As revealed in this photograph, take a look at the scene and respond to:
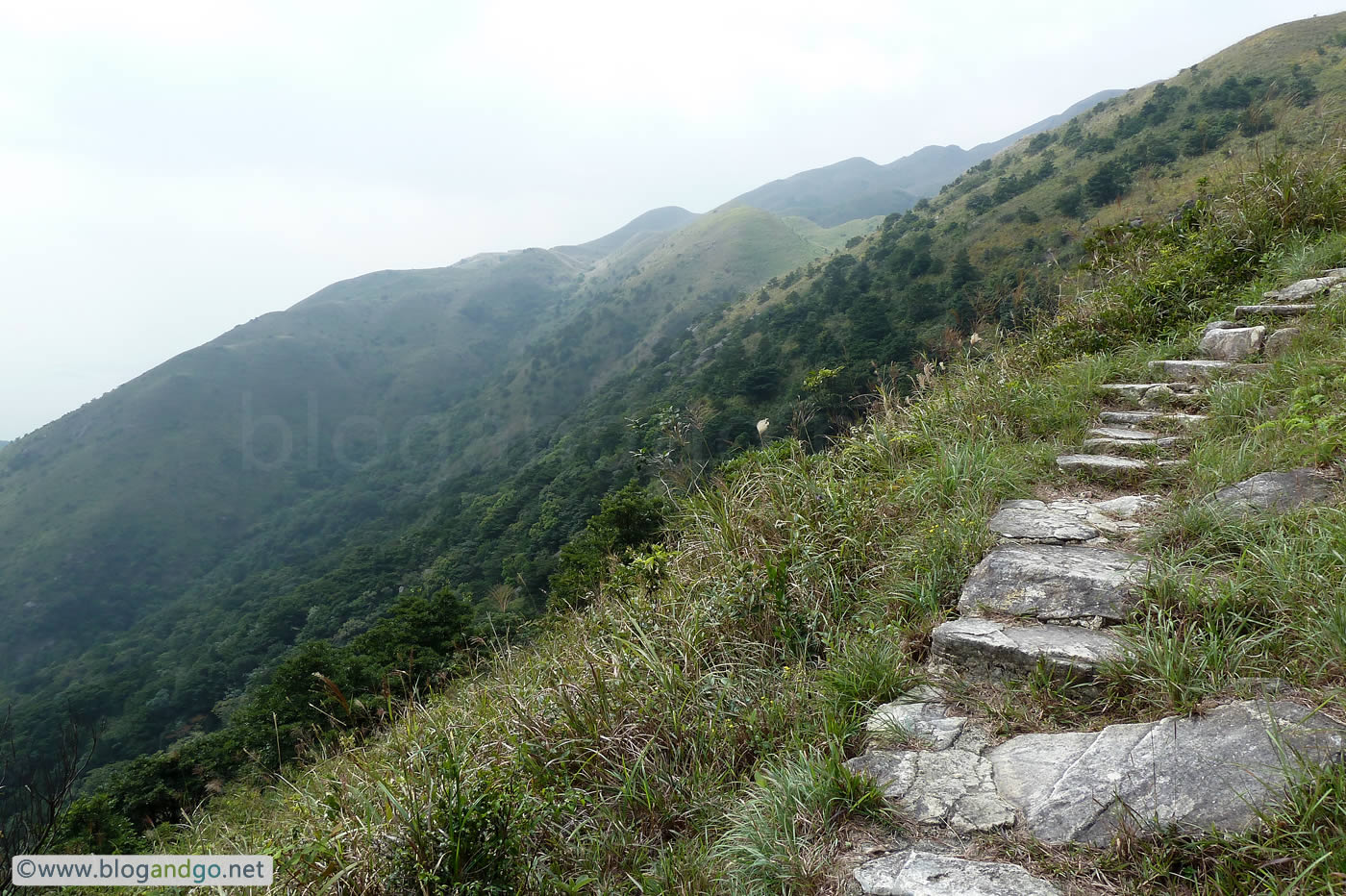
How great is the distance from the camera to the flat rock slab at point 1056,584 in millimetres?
2459

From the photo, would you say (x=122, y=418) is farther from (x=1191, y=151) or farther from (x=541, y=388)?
(x=1191, y=151)

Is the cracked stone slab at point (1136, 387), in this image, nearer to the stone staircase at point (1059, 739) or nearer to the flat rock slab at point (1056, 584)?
the stone staircase at point (1059, 739)

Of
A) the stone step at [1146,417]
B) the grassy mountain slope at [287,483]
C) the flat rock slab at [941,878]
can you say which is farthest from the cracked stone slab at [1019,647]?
the grassy mountain slope at [287,483]

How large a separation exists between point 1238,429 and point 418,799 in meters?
4.59

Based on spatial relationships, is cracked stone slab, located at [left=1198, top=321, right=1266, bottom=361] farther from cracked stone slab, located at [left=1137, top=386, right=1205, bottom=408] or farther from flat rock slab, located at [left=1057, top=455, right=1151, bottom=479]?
flat rock slab, located at [left=1057, top=455, right=1151, bottom=479]

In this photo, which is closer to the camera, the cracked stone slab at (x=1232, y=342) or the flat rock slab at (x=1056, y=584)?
the flat rock slab at (x=1056, y=584)

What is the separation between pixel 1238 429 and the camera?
11.4 ft

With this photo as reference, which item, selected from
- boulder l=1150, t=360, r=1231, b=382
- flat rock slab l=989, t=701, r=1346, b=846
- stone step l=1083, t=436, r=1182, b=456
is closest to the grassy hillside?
flat rock slab l=989, t=701, r=1346, b=846

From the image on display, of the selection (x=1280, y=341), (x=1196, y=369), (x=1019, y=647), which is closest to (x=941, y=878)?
(x=1019, y=647)

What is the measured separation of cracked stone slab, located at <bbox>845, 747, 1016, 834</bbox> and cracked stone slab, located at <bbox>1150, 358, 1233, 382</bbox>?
3.73m

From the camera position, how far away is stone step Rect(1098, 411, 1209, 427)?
380 cm

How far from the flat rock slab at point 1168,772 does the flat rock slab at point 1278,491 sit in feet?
3.97

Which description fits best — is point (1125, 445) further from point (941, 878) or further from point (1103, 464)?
point (941, 878)

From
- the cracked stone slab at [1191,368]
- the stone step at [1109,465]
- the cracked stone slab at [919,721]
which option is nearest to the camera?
the cracked stone slab at [919,721]
